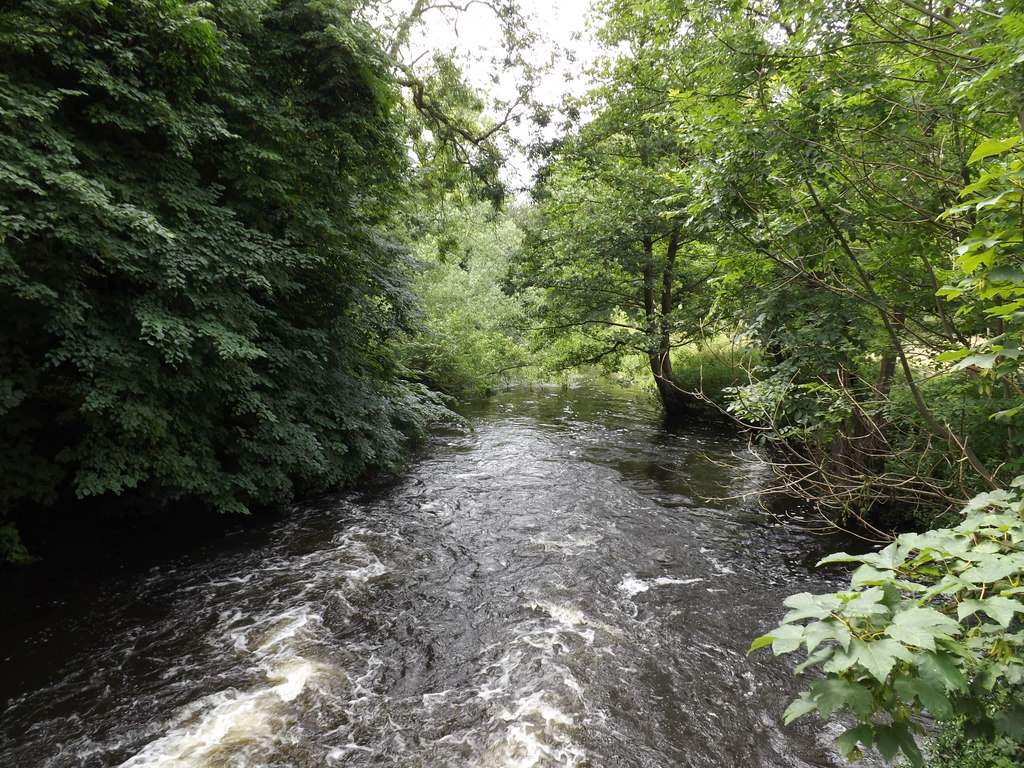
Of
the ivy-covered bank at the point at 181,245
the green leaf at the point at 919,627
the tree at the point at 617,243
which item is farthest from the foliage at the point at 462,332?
the green leaf at the point at 919,627

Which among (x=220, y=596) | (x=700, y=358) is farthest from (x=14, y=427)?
(x=700, y=358)

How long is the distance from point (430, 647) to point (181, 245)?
16.4 feet

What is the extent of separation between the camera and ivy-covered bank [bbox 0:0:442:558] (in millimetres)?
4574

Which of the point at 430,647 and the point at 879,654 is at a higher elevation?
the point at 879,654

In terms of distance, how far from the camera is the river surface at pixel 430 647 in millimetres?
3730

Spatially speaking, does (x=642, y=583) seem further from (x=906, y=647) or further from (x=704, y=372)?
(x=704, y=372)

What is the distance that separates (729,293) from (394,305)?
5.71 m

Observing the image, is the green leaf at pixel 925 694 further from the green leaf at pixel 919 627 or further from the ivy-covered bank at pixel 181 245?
the ivy-covered bank at pixel 181 245

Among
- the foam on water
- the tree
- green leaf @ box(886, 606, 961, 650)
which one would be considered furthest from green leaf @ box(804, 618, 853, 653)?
the tree

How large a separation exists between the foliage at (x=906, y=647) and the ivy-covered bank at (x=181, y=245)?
5.69 meters

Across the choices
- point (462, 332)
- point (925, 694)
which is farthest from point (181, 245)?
point (462, 332)

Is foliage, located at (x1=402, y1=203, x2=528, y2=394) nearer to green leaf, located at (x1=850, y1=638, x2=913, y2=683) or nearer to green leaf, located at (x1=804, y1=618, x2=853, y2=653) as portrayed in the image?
green leaf, located at (x1=804, y1=618, x2=853, y2=653)

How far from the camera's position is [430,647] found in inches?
193

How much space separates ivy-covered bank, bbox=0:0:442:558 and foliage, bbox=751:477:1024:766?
5691 millimetres
